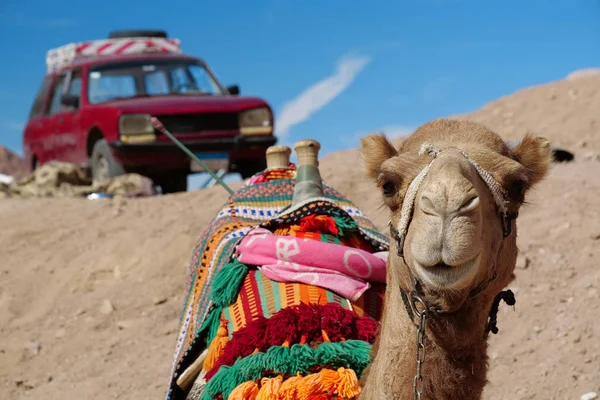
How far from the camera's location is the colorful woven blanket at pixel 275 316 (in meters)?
3.52

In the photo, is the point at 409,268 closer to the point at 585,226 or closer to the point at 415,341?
the point at 415,341

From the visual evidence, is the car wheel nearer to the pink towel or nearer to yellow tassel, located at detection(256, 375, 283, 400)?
the pink towel

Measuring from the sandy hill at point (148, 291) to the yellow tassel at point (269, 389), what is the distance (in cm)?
229

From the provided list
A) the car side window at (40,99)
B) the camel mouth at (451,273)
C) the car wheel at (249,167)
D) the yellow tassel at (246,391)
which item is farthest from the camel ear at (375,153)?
the car side window at (40,99)

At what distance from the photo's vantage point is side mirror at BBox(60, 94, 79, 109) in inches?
510

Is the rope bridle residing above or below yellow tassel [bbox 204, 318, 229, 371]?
above

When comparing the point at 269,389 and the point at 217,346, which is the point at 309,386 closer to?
the point at 269,389

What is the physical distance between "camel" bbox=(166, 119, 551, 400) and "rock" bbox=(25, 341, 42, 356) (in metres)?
3.22

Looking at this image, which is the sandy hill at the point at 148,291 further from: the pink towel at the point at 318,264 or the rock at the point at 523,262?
the pink towel at the point at 318,264

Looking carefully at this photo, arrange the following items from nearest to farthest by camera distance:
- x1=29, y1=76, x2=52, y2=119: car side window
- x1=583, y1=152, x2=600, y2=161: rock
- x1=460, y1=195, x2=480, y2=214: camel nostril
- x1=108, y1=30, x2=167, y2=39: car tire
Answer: x1=460, y1=195, x2=480, y2=214: camel nostril, x1=583, y1=152, x2=600, y2=161: rock, x1=29, y1=76, x2=52, y2=119: car side window, x1=108, y1=30, x2=167, y2=39: car tire

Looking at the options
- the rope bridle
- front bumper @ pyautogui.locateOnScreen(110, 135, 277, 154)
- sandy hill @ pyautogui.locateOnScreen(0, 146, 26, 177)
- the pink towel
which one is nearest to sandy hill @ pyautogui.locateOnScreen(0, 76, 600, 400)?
front bumper @ pyautogui.locateOnScreen(110, 135, 277, 154)

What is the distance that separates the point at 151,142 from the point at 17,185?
79.2 inches

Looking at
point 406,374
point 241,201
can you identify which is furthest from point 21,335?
point 406,374

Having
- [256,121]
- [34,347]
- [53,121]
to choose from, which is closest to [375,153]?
[34,347]
